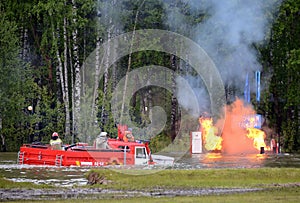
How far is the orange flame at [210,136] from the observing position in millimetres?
50722

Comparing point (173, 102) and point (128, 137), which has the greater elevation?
point (173, 102)

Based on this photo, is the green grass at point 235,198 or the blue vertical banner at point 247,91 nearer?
the green grass at point 235,198

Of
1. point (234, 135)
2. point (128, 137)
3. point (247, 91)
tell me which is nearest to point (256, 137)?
point (234, 135)

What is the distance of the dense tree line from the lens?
50.4 m

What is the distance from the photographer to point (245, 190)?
79.3 ft

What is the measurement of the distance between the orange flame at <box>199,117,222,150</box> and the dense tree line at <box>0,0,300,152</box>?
319 centimetres

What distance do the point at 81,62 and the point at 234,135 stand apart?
43.4 ft

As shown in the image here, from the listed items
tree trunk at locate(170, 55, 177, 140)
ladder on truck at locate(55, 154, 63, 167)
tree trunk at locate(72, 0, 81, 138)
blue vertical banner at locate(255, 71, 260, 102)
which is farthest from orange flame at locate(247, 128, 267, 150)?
ladder on truck at locate(55, 154, 63, 167)

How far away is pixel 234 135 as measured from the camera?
5256 cm

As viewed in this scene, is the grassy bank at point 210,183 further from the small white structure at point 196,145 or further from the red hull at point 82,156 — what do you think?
the small white structure at point 196,145

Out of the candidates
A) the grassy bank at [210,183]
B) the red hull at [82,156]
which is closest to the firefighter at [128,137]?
the red hull at [82,156]

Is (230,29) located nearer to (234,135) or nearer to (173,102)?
(234,135)

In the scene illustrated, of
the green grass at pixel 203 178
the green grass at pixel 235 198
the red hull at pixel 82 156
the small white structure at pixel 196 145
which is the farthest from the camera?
the small white structure at pixel 196 145

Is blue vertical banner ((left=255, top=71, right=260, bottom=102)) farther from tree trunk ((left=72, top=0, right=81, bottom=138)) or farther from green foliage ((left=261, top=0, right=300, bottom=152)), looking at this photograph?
tree trunk ((left=72, top=0, right=81, bottom=138))
